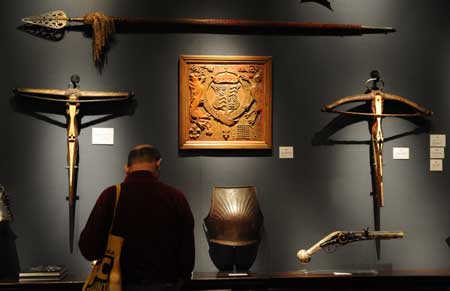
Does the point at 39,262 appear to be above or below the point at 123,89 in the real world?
below

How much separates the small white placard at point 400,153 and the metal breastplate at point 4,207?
9.95ft

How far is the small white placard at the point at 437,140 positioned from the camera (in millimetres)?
4309

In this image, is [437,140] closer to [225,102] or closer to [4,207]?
[225,102]

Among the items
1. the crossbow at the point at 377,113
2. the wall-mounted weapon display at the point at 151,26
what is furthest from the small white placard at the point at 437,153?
the wall-mounted weapon display at the point at 151,26

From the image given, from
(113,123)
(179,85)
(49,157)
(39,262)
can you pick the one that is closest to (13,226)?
(39,262)

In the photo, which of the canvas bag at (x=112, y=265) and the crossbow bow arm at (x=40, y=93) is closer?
the canvas bag at (x=112, y=265)

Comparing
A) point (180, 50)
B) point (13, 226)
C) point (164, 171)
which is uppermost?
point (180, 50)

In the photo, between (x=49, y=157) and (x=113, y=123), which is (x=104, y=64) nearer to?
(x=113, y=123)

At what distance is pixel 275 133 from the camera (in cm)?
421

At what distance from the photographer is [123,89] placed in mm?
4137

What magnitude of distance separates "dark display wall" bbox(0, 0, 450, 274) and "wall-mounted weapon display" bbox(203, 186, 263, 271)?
0.13 metres

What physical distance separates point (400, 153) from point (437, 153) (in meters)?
0.31

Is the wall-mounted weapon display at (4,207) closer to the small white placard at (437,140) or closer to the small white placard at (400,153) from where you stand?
the small white placard at (400,153)

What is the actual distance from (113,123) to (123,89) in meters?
0.28
